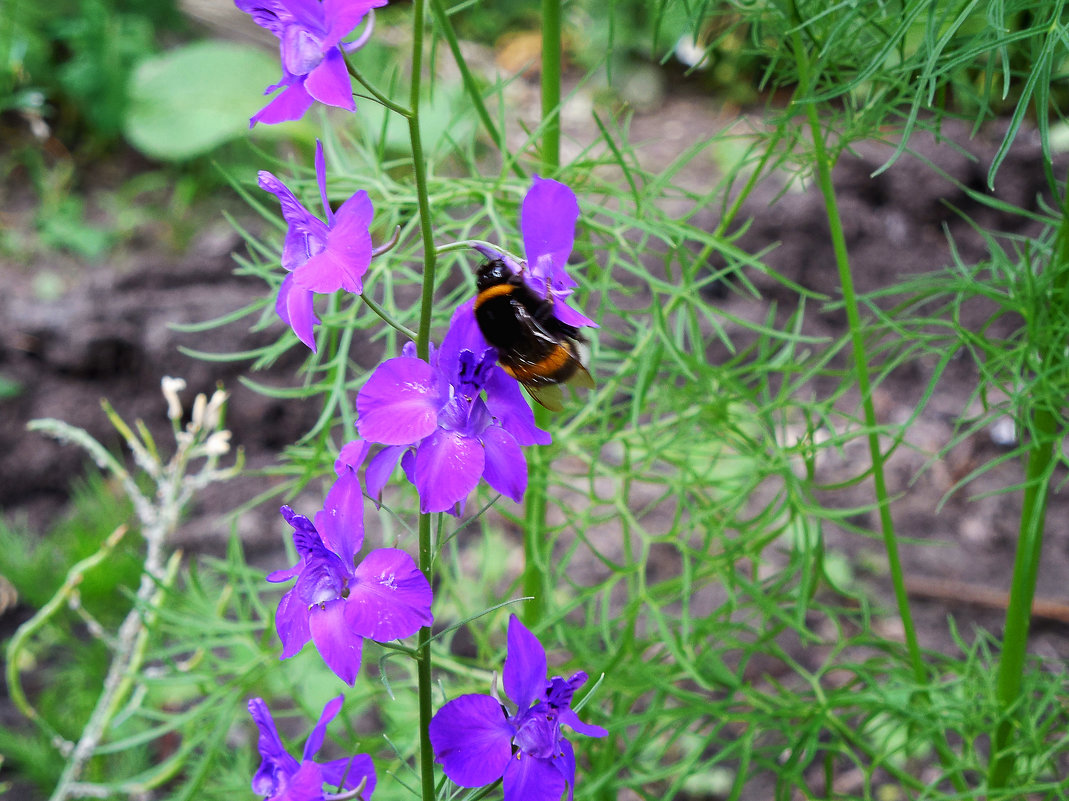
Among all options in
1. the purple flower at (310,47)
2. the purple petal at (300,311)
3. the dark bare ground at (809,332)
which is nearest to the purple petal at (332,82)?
the purple flower at (310,47)

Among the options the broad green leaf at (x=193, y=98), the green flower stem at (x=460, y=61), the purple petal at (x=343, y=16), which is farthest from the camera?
the broad green leaf at (x=193, y=98)

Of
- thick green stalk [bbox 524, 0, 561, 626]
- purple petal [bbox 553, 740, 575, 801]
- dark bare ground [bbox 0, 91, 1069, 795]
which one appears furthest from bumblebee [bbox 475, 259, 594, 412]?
dark bare ground [bbox 0, 91, 1069, 795]

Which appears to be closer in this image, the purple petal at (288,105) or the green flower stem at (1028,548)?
the purple petal at (288,105)

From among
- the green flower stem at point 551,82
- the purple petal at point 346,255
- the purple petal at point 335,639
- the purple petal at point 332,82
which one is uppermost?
the green flower stem at point 551,82

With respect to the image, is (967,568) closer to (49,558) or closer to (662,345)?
(662,345)

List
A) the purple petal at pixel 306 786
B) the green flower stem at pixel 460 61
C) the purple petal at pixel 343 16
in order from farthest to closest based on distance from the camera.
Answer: the green flower stem at pixel 460 61, the purple petal at pixel 306 786, the purple petal at pixel 343 16

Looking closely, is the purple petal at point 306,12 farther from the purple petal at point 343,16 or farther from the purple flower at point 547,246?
the purple flower at point 547,246

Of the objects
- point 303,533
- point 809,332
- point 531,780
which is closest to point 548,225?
point 303,533
